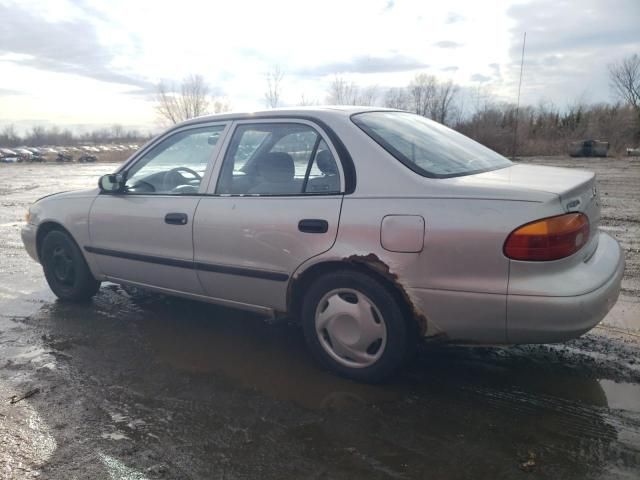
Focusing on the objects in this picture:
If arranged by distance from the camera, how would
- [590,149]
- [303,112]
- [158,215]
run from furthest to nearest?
1. [590,149]
2. [158,215]
3. [303,112]

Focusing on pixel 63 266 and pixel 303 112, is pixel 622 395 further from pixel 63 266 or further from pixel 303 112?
pixel 63 266

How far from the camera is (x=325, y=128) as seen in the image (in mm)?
3223

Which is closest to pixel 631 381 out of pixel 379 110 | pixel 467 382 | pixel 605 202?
pixel 467 382

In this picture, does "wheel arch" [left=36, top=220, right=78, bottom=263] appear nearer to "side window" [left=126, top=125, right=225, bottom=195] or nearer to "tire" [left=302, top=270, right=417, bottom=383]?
"side window" [left=126, top=125, right=225, bottom=195]

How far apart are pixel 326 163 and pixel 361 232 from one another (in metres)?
0.57

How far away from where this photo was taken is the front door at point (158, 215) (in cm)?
369

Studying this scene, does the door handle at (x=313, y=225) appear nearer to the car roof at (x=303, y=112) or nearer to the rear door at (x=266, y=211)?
the rear door at (x=266, y=211)

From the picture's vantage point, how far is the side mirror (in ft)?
13.5

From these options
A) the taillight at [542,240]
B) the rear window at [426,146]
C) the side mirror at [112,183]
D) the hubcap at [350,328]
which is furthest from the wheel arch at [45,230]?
the taillight at [542,240]

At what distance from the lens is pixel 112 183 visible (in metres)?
4.11

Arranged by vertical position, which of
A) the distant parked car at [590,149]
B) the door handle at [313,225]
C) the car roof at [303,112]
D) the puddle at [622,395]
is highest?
the distant parked car at [590,149]

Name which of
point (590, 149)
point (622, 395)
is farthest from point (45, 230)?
point (590, 149)

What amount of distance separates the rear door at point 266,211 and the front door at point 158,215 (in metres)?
0.17

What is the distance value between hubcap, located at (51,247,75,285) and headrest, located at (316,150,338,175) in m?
2.83
